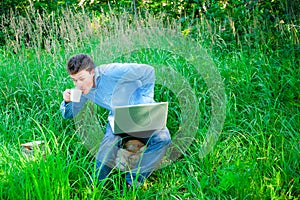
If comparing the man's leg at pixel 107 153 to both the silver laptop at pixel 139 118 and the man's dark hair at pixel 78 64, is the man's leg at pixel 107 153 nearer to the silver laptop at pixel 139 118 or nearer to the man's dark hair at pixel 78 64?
the silver laptop at pixel 139 118

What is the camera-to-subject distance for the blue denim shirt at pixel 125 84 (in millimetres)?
3582

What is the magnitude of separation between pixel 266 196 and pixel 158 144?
886mm

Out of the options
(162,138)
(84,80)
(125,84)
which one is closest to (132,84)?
(125,84)

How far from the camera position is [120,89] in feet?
11.8

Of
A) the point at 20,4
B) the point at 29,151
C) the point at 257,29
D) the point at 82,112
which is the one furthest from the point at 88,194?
the point at 20,4

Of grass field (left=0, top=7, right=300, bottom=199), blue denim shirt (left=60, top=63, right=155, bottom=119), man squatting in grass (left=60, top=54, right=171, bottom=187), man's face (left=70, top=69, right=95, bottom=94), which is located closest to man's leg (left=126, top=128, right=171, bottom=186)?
man squatting in grass (left=60, top=54, right=171, bottom=187)

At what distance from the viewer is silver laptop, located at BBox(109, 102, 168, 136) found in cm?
321

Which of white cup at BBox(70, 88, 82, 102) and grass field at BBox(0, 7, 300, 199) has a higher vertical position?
white cup at BBox(70, 88, 82, 102)

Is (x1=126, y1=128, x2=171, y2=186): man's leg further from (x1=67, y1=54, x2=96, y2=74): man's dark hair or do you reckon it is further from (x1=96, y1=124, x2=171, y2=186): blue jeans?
(x1=67, y1=54, x2=96, y2=74): man's dark hair

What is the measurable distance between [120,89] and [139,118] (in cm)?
38

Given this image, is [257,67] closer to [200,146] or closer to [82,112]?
[200,146]

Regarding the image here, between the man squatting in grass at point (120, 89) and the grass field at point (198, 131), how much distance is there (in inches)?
5.5

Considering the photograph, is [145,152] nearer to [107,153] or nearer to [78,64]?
[107,153]

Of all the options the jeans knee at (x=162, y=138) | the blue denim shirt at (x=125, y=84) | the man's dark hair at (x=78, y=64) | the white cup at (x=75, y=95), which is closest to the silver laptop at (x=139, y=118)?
the jeans knee at (x=162, y=138)
